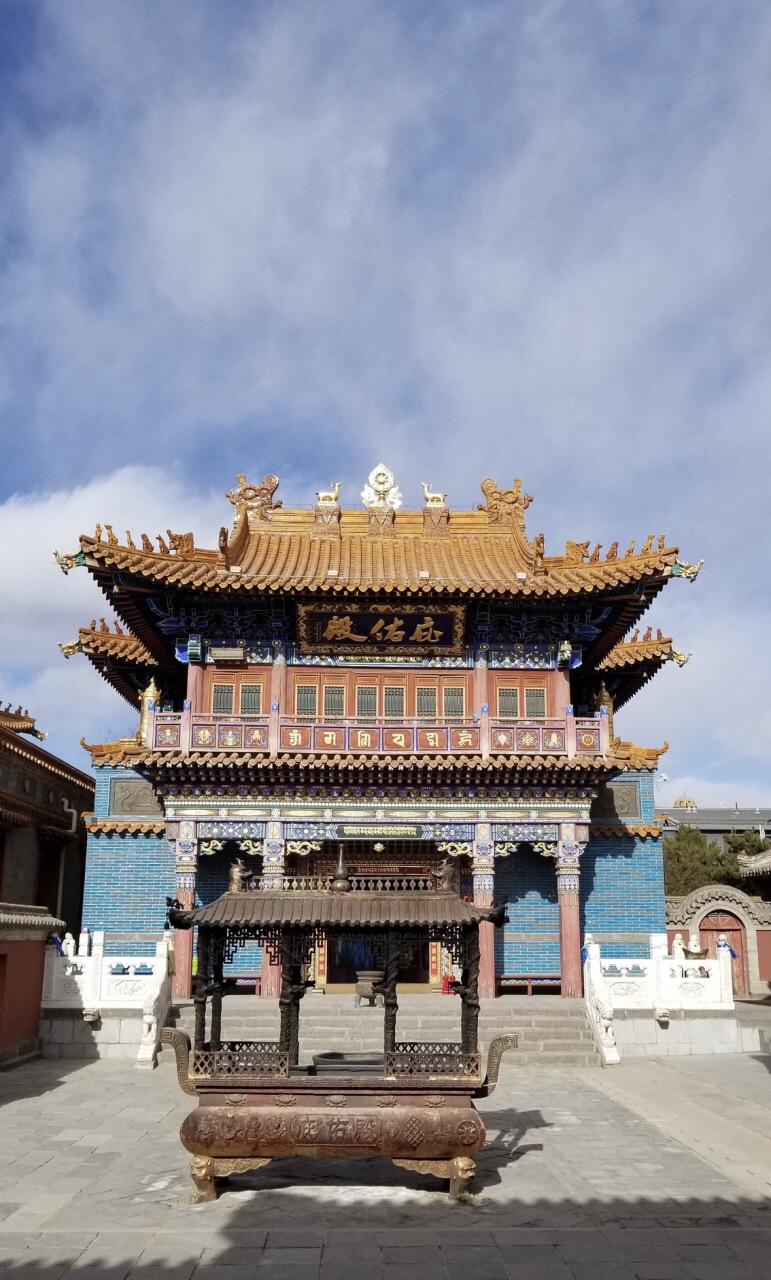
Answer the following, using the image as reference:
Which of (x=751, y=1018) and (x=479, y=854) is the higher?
(x=479, y=854)

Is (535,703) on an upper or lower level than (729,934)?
upper

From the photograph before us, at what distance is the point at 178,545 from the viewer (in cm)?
2164

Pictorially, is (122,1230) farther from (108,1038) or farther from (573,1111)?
(108,1038)

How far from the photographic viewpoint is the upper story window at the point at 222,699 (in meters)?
21.6

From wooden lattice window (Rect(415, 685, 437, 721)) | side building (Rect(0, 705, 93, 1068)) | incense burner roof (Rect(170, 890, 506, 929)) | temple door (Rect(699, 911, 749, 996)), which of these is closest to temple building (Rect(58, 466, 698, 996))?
wooden lattice window (Rect(415, 685, 437, 721))

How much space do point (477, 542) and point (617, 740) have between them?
5631mm

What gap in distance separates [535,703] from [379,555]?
5.03 m

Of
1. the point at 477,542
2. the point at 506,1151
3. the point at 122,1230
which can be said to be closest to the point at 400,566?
the point at 477,542

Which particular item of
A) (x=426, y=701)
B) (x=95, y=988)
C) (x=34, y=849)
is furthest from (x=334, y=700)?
(x=34, y=849)

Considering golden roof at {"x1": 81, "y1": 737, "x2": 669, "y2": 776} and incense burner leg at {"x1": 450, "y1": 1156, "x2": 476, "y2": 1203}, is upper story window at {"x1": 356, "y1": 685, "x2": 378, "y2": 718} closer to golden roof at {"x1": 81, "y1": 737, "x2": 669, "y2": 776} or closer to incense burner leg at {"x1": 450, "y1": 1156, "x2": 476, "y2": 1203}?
golden roof at {"x1": 81, "y1": 737, "x2": 669, "y2": 776}

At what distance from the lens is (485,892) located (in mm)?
20141

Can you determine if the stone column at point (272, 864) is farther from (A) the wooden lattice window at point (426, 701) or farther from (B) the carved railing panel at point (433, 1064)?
(B) the carved railing panel at point (433, 1064)

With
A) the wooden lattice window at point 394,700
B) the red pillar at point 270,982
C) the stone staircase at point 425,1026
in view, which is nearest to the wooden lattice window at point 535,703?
the wooden lattice window at point 394,700

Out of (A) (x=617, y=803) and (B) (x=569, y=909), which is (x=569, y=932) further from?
(A) (x=617, y=803)
